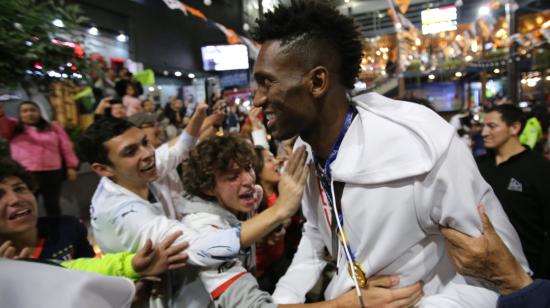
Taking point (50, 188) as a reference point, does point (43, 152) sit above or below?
above

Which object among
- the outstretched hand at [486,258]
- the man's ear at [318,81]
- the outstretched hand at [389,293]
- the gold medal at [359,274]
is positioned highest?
the man's ear at [318,81]

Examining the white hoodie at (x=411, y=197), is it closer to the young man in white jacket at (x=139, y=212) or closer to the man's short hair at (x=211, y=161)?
the young man in white jacket at (x=139, y=212)

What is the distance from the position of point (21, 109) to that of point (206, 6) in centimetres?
1231

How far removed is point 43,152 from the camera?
14.9 feet

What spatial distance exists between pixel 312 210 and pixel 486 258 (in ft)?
2.08

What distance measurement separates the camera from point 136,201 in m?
1.71

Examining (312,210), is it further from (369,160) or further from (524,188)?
(524,188)

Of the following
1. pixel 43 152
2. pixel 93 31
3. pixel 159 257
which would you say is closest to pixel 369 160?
pixel 159 257

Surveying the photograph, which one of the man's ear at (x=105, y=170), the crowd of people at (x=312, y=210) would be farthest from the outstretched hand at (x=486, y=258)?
the man's ear at (x=105, y=170)

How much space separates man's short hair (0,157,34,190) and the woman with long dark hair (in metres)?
2.71

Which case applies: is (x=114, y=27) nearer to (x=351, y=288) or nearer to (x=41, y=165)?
(x=41, y=165)

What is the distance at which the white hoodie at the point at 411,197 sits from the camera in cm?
100

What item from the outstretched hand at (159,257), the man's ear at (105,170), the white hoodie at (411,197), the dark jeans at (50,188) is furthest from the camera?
the dark jeans at (50,188)

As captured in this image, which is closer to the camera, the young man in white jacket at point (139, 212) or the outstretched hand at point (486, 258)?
the outstretched hand at point (486, 258)
